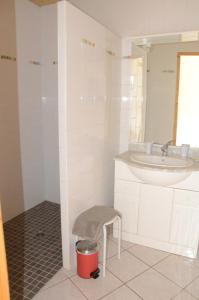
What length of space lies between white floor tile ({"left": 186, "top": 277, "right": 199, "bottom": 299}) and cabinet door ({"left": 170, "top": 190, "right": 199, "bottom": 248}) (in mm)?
326

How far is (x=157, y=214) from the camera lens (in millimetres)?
2223

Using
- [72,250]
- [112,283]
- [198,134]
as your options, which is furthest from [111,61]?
[112,283]

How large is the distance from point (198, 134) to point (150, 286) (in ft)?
4.55

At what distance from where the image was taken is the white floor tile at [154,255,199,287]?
192 centimetres

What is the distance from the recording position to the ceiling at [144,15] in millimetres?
2133

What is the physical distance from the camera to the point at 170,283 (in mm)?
1879

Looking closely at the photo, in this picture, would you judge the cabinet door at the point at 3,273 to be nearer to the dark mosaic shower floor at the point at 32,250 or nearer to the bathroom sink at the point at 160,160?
the dark mosaic shower floor at the point at 32,250

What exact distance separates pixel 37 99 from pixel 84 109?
128 cm

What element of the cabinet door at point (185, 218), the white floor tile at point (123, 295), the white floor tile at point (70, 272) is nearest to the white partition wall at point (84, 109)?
the white floor tile at point (70, 272)

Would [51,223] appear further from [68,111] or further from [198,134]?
[198,134]

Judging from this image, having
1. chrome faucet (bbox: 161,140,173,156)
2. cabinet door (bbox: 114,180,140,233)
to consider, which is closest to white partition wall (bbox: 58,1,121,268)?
cabinet door (bbox: 114,180,140,233)

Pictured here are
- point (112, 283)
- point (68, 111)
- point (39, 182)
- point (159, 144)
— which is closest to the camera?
point (68, 111)

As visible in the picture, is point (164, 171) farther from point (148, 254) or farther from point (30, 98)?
point (30, 98)

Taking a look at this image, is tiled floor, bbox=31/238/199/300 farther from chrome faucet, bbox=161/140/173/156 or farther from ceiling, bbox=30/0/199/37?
ceiling, bbox=30/0/199/37
